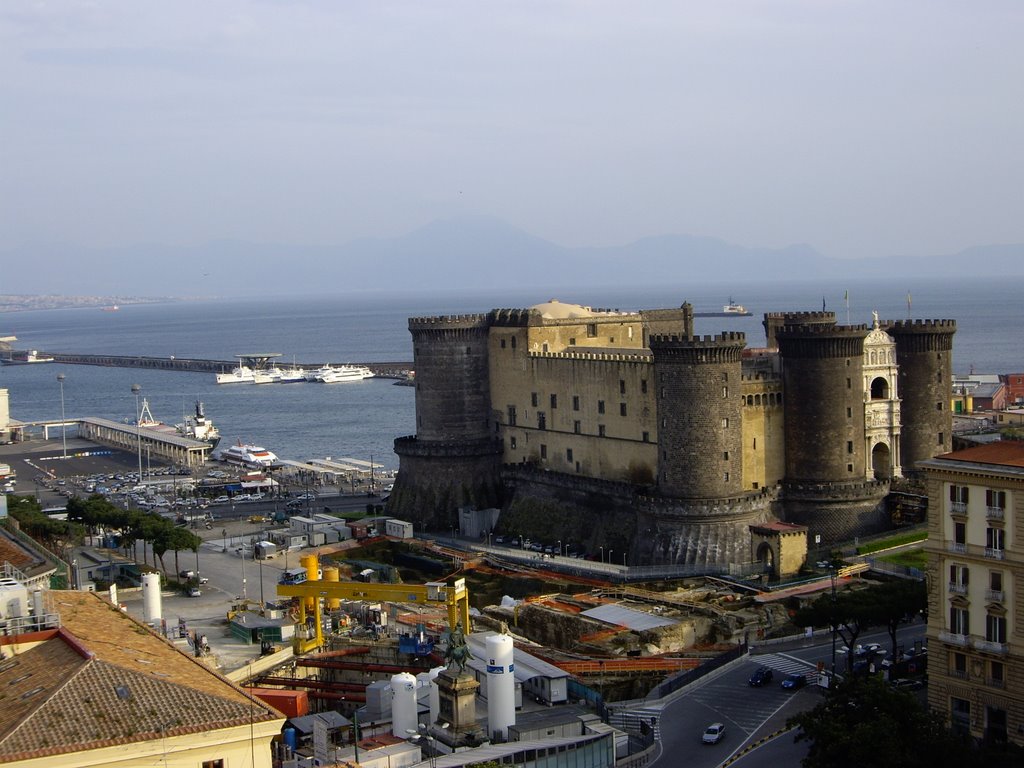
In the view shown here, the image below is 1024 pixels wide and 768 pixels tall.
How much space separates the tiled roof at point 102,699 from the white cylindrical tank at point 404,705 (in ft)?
33.3

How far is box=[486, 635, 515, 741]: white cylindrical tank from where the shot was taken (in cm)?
3941

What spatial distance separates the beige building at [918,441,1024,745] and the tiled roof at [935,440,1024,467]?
28 millimetres

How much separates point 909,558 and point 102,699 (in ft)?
152

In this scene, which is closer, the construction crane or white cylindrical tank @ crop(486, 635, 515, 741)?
white cylindrical tank @ crop(486, 635, 515, 741)

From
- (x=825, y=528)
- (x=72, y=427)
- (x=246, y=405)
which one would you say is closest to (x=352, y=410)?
(x=246, y=405)

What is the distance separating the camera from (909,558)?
64500 mm

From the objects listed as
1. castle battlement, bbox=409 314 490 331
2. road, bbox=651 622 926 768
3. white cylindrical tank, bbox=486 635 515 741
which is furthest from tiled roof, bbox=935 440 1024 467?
castle battlement, bbox=409 314 490 331

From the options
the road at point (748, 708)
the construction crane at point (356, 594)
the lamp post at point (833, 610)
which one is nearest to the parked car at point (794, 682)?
the road at point (748, 708)

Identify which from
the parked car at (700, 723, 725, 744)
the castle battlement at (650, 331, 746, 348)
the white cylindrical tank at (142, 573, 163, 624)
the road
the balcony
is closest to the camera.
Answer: the balcony

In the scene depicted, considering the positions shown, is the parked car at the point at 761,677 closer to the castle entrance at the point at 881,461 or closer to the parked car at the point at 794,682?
the parked car at the point at 794,682

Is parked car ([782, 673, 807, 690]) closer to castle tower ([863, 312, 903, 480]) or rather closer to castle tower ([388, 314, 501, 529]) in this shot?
castle tower ([863, 312, 903, 480])

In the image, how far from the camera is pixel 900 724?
35.5 m

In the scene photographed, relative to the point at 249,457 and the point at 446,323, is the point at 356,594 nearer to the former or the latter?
the point at 446,323

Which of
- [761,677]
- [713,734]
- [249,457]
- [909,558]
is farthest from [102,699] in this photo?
[249,457]
